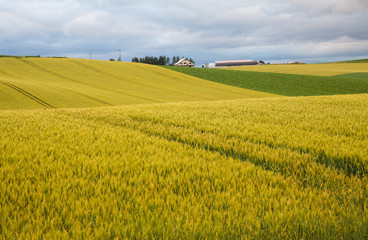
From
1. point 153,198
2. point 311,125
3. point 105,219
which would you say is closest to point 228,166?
point 153,198

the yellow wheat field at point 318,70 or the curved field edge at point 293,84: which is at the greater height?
the yellow wheat field at point 318,70

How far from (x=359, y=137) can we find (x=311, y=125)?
1398mm

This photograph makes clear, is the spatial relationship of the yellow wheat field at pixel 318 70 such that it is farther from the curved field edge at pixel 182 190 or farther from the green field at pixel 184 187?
the curved field edge at pixel 182 190

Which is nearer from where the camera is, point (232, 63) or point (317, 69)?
point (317, 69)

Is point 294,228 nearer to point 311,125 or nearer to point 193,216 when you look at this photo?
point 193,216

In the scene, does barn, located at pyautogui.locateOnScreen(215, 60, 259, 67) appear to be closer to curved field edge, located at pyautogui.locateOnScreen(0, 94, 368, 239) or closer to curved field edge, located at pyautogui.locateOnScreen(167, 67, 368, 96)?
curved field edge, located at pyautogui.locateOnScreen(167, 67, 368, 96)

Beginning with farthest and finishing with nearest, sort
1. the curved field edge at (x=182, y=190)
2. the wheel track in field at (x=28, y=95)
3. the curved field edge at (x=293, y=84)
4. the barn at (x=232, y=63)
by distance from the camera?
the barn at (x=232, y=63) → the curved field edge at (x=293, y=84) → the wheel track in field at (x=28, y=95) → the curved field edge at (x=182, y=190)

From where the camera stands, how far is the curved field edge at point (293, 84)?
4072 cm

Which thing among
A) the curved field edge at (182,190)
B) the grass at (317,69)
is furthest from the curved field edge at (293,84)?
the curved field edge at (182,190)

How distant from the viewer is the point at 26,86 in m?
22.9

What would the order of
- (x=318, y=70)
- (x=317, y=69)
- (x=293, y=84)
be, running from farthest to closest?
1. (x=317, y=69)
2. (x=318, y=70)
3. (x=293, y=84)

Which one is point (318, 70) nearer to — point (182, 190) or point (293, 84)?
point (293, 84)

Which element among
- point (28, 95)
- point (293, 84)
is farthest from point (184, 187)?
point (293, 84)

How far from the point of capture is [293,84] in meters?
46.8
